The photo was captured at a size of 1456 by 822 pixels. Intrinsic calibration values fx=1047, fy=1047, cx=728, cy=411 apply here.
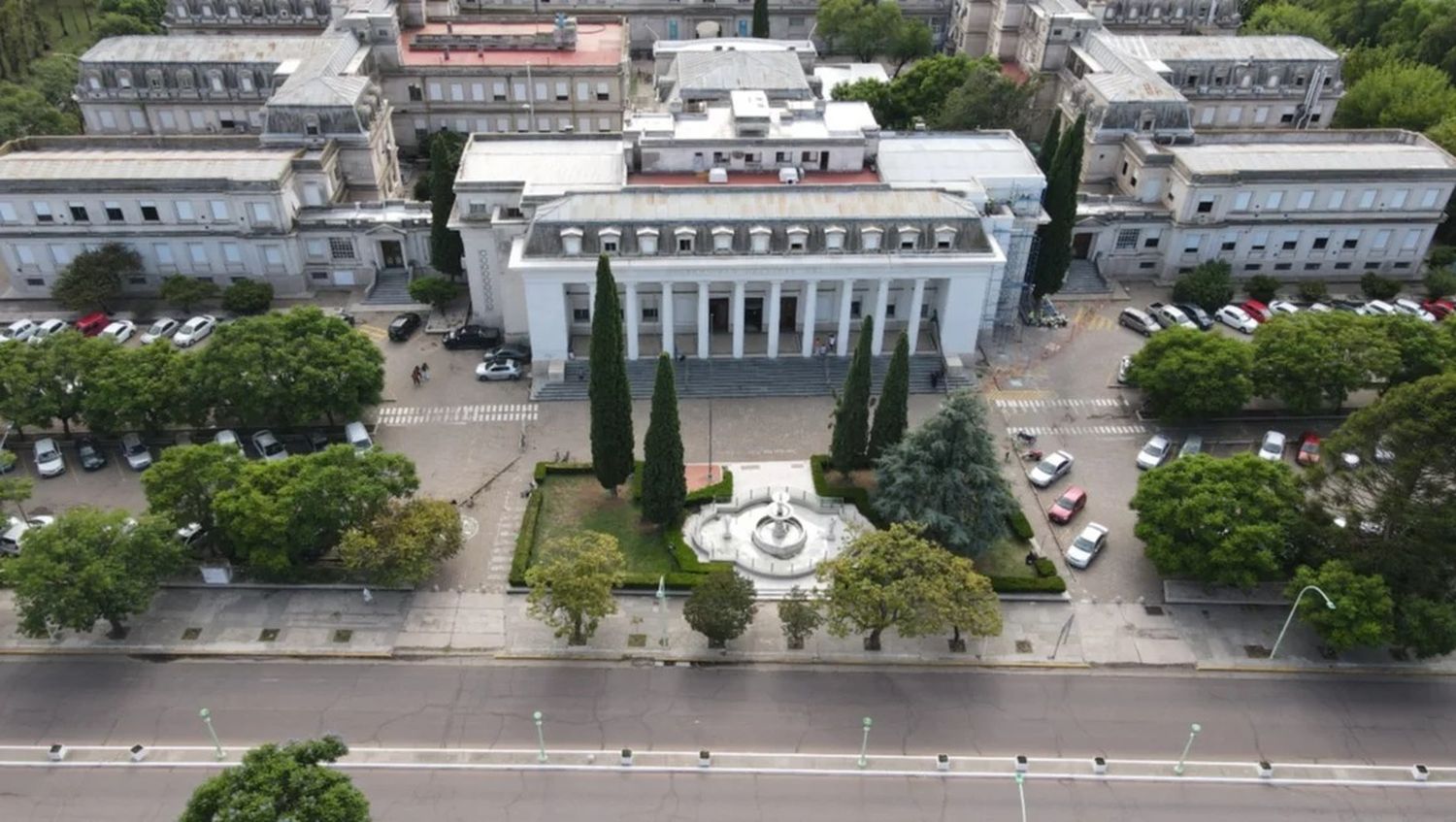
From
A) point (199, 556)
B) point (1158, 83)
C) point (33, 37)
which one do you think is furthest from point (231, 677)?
point (33, 37)

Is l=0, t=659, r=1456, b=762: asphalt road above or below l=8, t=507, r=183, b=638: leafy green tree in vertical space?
below

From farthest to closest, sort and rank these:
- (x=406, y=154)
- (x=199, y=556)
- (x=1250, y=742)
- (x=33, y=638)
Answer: (x=406, y=154) → (x=199, y=556) → (x=33, y=638) → (x=1250, y=742)

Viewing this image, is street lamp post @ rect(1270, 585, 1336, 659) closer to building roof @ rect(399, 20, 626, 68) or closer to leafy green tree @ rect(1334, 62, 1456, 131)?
leafy green tree @ rect(1334, 62, 1456, 131)

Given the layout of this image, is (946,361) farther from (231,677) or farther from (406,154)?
Answer: (406,154)

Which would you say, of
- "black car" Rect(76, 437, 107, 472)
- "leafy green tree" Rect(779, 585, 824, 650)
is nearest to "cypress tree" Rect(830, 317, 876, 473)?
"leafy green tree" Rect(779, 585, 824, 650)

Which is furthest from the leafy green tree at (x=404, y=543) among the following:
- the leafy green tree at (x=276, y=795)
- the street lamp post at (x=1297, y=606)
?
the street lamp post at (x=1297, y=606)

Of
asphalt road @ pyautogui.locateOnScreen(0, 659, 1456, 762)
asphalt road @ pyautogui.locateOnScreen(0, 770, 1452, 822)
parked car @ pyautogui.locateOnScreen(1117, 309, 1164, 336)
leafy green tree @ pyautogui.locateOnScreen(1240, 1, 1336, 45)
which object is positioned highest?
leafy green tree @ pyautogui.locateOnScreen(1240, 1, 1336, 45)
